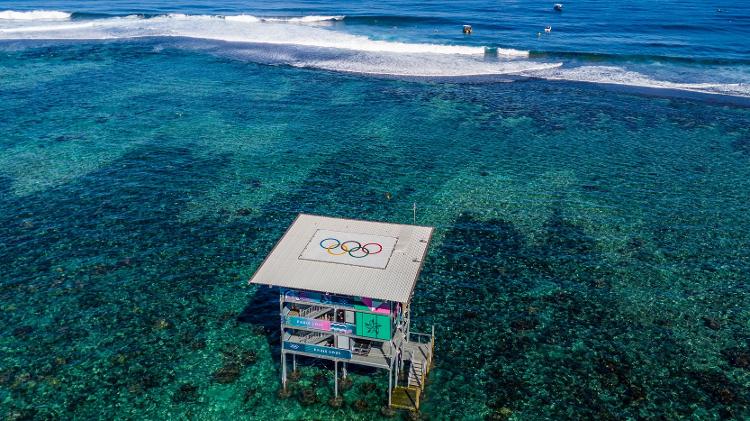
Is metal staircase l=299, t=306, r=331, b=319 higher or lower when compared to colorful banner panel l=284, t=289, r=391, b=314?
lower

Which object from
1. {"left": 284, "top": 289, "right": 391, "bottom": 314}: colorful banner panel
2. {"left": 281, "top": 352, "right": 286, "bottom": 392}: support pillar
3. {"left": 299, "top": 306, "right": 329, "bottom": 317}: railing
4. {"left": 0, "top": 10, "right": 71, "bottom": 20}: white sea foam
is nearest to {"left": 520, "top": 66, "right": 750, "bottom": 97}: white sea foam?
{"left": 299, "top": 306, "right": 329, "bottom": 317}: railing

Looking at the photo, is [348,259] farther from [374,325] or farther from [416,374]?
[416,374]

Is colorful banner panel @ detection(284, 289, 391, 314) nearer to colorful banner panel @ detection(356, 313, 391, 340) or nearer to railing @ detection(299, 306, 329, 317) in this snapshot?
colorful banner panel @ detection(356, 313, 391, 340)

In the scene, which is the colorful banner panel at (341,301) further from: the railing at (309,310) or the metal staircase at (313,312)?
the railing at (309,310)

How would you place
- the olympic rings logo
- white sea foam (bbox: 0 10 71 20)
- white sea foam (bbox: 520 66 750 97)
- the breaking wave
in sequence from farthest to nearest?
white sea foam (bbox: 0 10 71 20)
the breaking wave
white sea foam (bbox: 520 66 750 97)
the olympic rings logo

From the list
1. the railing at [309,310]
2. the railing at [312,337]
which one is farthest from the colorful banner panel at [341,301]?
the railing at [312,337]

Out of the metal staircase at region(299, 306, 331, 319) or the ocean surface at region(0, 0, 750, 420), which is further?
the ocean surface at region(0, 0, 750, 420)

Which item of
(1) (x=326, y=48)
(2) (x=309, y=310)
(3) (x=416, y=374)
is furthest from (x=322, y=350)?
(1) (x=326, y=48)
